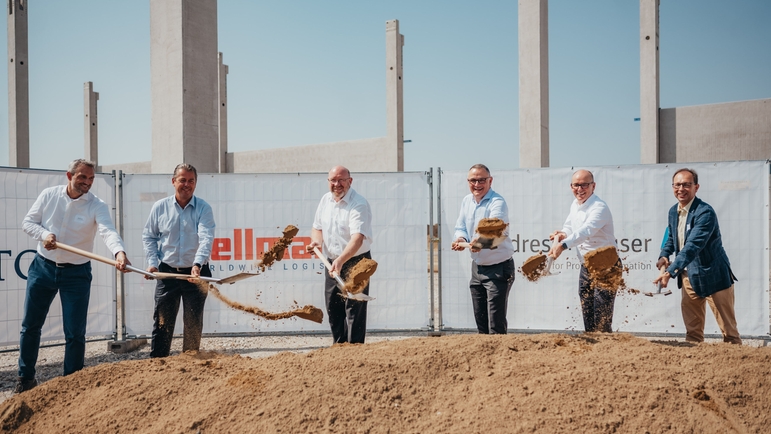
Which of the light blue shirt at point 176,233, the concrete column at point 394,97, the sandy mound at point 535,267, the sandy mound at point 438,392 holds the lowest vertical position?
the sandy mound at point 438,392

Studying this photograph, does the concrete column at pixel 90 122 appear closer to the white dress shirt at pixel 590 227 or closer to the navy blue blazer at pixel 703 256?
the white dress shirt at pixel 590 227

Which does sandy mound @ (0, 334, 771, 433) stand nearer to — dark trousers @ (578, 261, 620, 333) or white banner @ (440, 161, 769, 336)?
dark trousers @ (578, 261, 620, 333)

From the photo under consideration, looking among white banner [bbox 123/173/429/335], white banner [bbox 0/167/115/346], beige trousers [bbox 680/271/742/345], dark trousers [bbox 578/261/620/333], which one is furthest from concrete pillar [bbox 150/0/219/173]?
beige trousers [bbox 680/271/742/345]

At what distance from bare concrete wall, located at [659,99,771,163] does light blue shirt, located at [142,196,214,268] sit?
14.3 metres

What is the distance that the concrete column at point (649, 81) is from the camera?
46.2 feet

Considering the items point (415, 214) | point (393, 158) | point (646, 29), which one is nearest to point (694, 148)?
point (646, 29)

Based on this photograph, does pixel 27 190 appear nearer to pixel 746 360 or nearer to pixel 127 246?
pixel 127 246

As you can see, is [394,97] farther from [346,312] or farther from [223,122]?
[346,312]

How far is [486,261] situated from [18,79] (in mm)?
19956

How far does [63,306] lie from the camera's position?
4.31 meters

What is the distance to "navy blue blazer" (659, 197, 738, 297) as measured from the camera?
4.07 metres

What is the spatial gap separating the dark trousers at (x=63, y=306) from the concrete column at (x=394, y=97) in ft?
47.8

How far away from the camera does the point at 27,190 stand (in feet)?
19.2

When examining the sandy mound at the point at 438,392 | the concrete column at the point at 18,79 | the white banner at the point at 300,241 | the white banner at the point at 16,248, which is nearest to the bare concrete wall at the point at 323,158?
the concrete column at the point at 18,79
